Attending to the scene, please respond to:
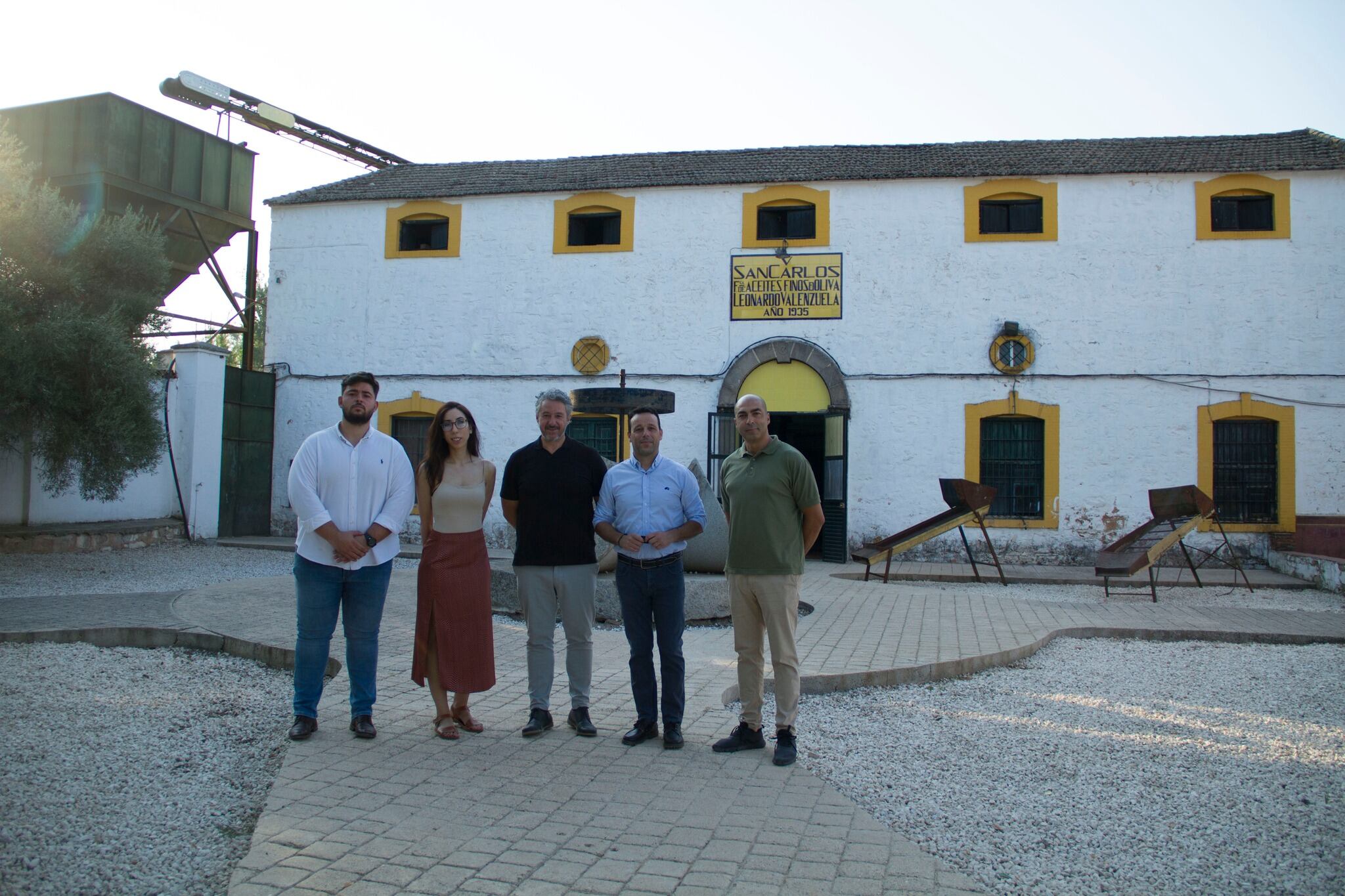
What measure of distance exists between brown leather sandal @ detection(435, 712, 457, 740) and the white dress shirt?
2.72 ft

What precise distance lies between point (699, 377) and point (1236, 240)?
335 inches

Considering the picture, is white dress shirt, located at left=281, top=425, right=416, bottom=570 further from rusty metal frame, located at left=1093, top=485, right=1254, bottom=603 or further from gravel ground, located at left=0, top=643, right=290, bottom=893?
rusty metal frame, located at left=1093, top=485, right=1254, bottom=603

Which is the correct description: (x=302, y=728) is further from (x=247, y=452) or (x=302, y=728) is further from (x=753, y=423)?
(x=247, y=452)

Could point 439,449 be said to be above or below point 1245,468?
below

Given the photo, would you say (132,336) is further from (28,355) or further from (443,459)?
(443,459)

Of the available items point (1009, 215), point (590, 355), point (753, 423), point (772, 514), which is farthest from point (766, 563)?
point (1009, 215)

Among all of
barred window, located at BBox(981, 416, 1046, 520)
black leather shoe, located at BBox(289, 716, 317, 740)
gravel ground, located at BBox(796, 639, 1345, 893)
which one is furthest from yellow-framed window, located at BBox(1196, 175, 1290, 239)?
black leather shoe, located at BBox(289, 716, 317, 740)

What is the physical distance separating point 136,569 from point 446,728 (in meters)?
8.89

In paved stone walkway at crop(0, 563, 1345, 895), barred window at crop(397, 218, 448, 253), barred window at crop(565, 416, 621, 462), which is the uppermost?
barred window at crop(397, 218, 448, 253)

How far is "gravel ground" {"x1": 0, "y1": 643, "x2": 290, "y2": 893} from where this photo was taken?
10.7 ft

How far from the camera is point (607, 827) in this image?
3.62 meters

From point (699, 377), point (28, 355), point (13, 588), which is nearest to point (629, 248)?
point (699, 377)

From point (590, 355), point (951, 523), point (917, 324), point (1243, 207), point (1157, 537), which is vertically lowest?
point (1157, 537)

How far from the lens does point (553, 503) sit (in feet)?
15.8
